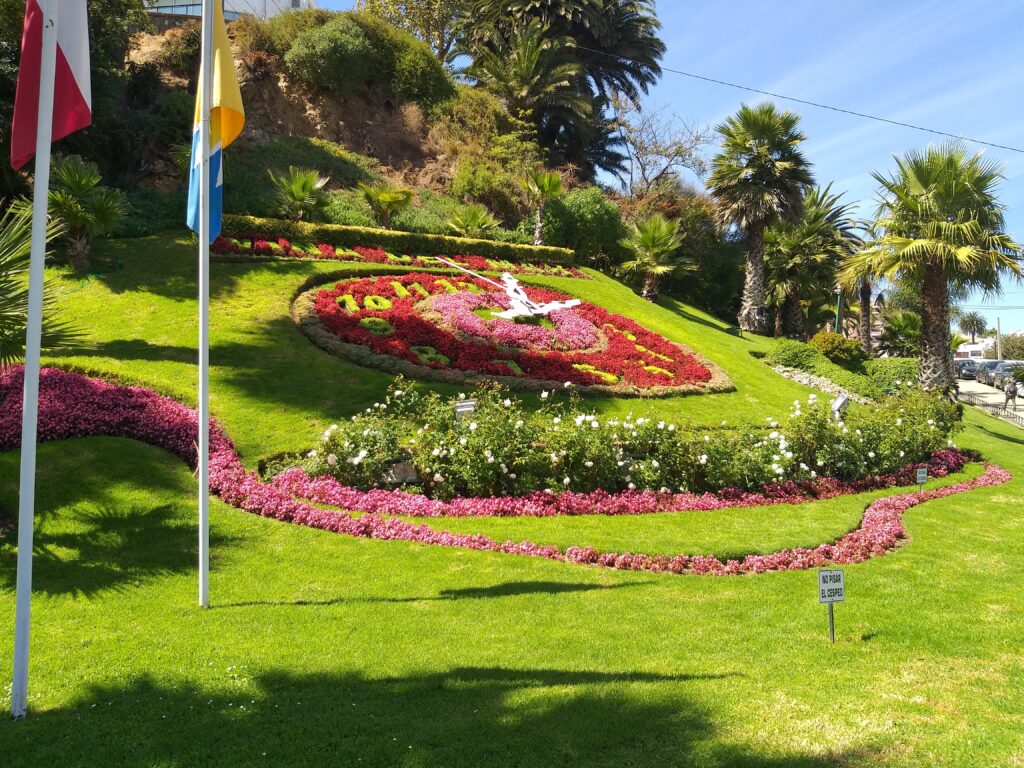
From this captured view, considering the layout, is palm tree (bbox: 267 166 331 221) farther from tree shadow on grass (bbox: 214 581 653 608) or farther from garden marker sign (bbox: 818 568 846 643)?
garden marker sign (bbox: 818 568 846 643)

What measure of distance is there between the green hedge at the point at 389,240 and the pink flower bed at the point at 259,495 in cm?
999

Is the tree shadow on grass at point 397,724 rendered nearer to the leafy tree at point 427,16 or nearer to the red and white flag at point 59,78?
the red and white flag at point 59,78

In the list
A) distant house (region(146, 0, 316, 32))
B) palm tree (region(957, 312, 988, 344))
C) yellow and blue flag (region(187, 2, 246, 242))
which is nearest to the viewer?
yellow and blue flag (region(187, 2, 246, 242))

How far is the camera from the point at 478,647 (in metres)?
5.34

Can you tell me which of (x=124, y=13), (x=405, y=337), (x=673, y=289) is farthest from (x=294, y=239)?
(x=673, y=289)

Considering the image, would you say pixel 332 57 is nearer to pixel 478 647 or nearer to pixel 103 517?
pixel 103 517

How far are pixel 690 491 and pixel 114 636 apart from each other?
7.65 meters

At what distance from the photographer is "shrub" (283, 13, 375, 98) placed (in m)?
32.0

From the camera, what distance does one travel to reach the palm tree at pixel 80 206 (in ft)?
49.7

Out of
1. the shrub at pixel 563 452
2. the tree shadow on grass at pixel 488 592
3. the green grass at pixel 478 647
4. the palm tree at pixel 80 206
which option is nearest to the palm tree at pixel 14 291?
the green grass at pixel 478 647

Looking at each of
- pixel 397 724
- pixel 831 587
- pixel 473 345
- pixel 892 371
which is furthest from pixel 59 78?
pixel 892 371

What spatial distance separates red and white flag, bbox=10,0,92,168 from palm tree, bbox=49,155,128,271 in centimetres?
1200

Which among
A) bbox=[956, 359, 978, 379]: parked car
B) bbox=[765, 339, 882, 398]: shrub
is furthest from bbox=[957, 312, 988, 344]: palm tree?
bbox=[765, 339, 882, 398]: shrub

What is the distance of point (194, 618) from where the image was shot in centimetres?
573
